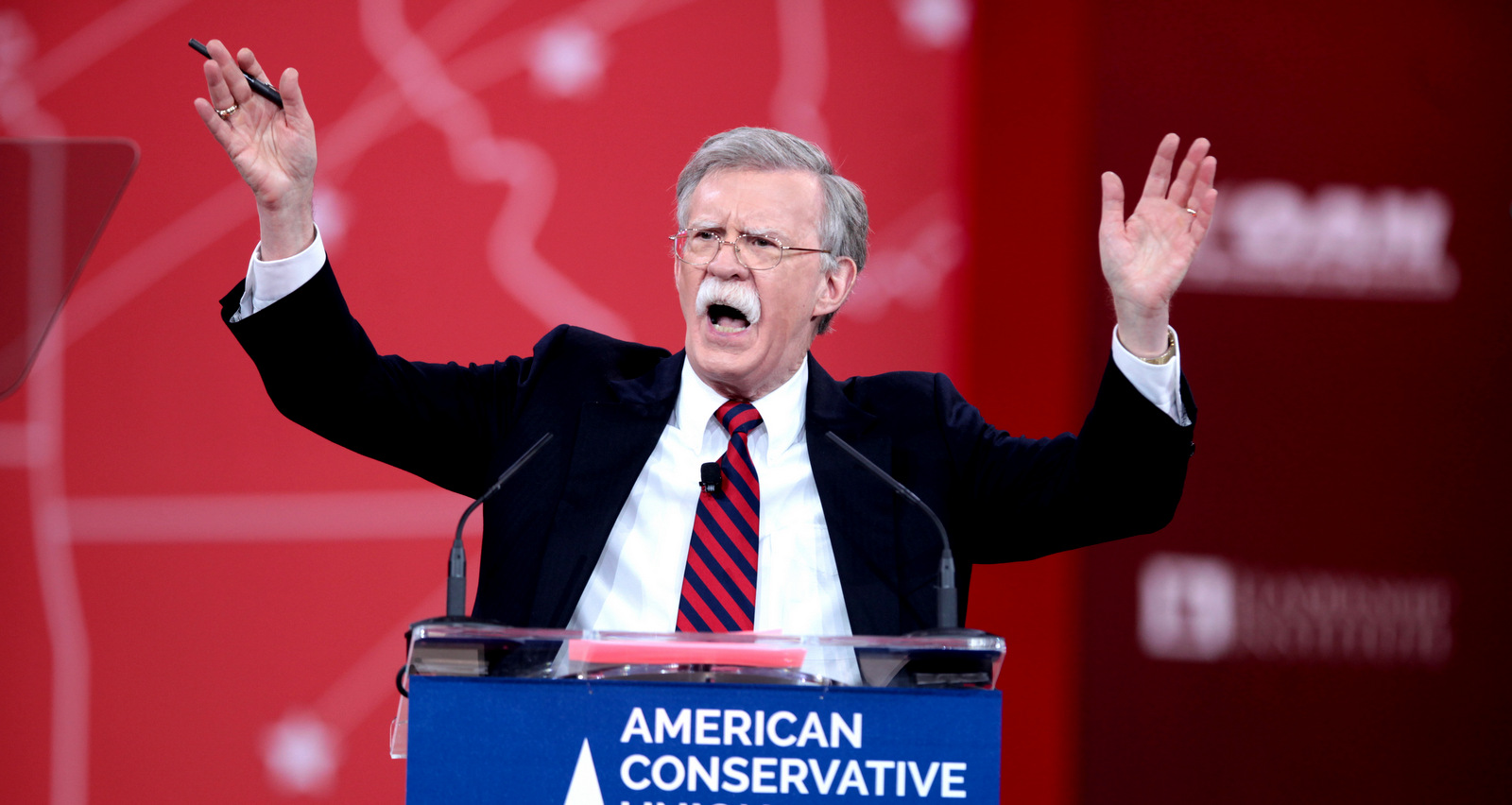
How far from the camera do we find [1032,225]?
277cm

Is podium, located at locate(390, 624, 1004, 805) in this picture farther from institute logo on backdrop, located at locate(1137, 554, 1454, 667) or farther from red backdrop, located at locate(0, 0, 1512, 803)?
institute logo on backdrop, located at locate(1137, 554, 1454, 667)

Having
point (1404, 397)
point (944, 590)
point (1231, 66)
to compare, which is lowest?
point (944, 590)

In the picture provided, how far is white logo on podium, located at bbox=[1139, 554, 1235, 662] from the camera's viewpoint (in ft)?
8.47

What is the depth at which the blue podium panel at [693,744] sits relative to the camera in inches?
40.8

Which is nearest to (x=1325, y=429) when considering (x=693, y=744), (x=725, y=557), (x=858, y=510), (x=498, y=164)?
(x=858, y=510)

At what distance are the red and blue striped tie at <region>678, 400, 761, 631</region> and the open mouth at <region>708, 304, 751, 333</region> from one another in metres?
0.20

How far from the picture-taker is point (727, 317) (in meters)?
1.82

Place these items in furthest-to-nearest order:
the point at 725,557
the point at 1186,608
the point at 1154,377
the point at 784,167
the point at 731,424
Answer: the point at 1186,608
the point at 784,167
the point at 731,424
the point at 725,557
the point at 1154,377

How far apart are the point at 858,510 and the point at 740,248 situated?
0.42 metres

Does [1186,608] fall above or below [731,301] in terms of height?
below

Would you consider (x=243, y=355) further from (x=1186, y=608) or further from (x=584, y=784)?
(x=1186, y=608)

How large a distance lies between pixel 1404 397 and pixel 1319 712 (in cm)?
66

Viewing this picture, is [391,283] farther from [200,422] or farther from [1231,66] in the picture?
[1231,66]

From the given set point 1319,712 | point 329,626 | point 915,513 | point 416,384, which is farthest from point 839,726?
point 1319,712
